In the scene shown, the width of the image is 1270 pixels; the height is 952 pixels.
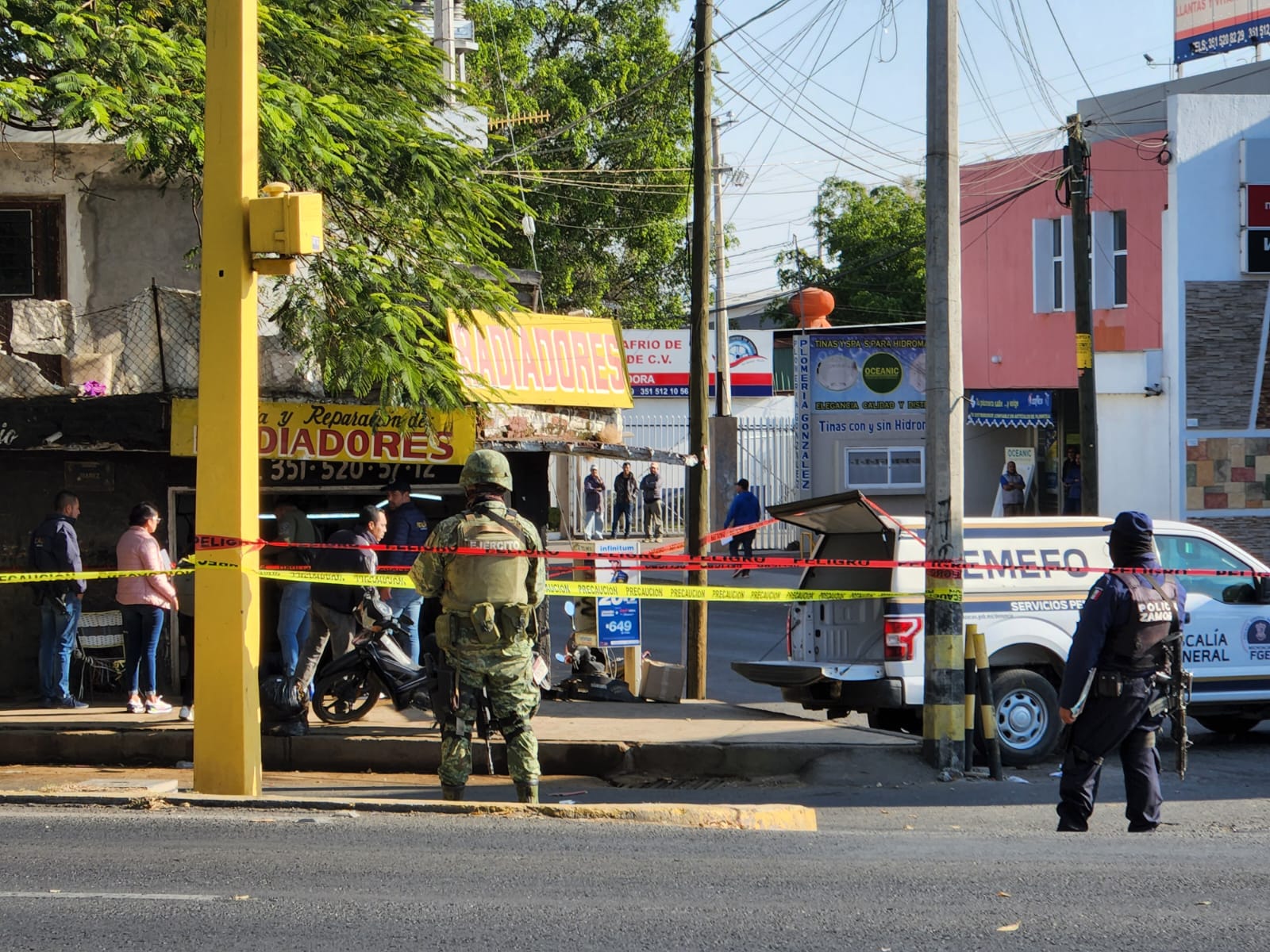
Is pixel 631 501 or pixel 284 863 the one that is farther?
pixel 631 501

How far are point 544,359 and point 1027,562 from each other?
5.68m

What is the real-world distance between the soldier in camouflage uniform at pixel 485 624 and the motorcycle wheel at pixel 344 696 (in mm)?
3456

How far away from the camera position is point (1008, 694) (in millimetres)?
10469

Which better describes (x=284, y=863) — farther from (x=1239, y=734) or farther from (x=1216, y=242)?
(x=1216, y=242)

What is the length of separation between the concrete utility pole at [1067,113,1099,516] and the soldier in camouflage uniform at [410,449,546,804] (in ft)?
42.7

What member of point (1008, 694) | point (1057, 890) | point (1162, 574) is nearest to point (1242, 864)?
point (1057, 890)

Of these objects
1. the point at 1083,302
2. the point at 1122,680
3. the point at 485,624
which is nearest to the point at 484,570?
the point at 485,624

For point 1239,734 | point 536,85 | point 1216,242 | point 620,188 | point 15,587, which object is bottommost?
point 1239,734

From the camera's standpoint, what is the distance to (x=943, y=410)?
10008 mm

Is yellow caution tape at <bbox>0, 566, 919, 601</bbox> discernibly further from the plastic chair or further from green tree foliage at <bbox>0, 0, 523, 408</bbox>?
green tree foliage at <bbox>0, 0, 523, 408</bbox>

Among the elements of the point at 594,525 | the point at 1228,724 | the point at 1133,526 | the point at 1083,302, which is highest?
the point at 1083,302

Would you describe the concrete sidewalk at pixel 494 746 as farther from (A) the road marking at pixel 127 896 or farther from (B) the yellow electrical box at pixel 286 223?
(A) the road marking at pixel 127 896

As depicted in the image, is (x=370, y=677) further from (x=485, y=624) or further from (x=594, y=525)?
(x=594, y=525)

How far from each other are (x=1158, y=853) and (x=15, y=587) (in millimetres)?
10536
